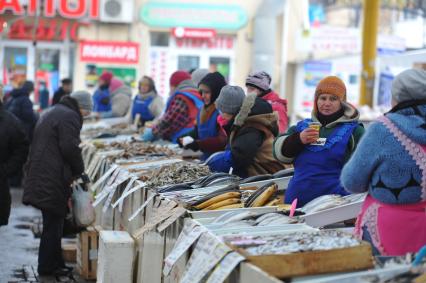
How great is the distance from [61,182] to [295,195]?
2.99 m

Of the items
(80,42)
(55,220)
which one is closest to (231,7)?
(80,42)

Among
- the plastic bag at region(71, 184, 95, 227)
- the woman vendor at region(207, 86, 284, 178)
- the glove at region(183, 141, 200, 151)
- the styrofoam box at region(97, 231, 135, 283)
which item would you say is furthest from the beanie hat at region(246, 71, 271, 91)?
the styrofoam box at region(97, 231, 135, 283)

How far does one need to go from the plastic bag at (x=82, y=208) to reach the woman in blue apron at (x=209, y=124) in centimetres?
109

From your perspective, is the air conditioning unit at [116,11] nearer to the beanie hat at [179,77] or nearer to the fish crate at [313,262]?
the beanie hat at [179,77]

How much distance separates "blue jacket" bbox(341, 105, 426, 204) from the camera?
4.84 meters

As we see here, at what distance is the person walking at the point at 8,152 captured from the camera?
870 cm

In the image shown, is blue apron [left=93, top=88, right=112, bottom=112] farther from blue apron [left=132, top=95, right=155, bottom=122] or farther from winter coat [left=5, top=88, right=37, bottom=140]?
blue apron [left=132, top=95, right=155, bottom=122]

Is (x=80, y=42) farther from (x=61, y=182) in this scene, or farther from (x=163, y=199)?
(x=163, y=199)

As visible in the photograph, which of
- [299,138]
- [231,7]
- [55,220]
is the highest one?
[231,7]

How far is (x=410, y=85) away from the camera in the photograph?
4.89 metres

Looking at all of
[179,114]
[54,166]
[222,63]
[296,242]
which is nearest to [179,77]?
[179,114]

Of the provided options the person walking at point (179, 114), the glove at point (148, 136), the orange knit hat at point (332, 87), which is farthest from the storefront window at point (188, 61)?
the orange knit hat at point (332, 87)

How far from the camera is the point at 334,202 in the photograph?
5828 millimetres

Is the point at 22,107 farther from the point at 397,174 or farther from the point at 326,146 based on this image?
the point at 397,174
